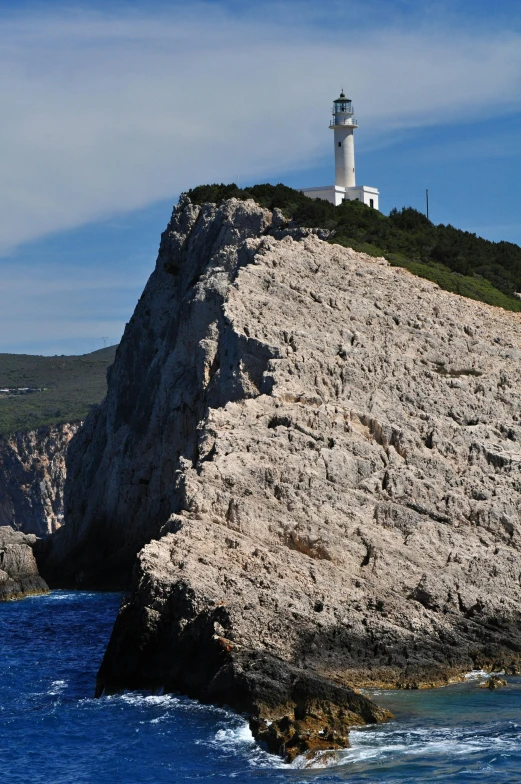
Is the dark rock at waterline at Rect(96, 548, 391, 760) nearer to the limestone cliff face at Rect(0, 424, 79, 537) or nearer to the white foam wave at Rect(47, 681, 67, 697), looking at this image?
the white foam wave at Rect(47, 681, 67, 697)

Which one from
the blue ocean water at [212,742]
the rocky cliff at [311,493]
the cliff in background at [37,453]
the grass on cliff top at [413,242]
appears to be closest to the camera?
the blue ocean water at [212,742]

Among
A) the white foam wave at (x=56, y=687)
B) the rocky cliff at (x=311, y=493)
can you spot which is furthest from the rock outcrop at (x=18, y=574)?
the white foam wave at (x=56, y=687)

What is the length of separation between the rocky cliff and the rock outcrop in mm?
1982

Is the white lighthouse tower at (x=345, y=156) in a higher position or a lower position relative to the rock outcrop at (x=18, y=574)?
higher

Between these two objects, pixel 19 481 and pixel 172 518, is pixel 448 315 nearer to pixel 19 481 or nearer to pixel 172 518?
pixel 172 518

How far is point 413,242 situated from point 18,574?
23.0 m

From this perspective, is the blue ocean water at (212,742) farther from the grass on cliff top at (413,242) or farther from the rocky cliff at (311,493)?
the grass on cliff top at (413,242)

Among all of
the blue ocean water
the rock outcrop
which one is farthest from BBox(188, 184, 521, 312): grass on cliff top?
the blue ocean water

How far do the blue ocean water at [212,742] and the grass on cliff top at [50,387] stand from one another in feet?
282

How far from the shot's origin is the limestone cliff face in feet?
359

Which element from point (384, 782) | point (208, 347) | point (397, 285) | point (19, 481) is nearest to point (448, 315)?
point (397, 285)

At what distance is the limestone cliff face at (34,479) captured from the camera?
4306 inches

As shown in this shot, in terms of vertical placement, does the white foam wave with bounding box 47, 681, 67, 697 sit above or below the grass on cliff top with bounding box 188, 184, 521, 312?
below

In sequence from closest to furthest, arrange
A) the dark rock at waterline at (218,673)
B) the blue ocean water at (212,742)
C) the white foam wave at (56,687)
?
the blue ocean water at (212,742) → the dark rock at waterline at (218,673) → the white foam wave at (56,687)
